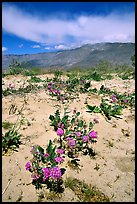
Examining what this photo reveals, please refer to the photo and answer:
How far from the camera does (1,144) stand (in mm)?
4375

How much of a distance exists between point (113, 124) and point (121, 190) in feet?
9.26

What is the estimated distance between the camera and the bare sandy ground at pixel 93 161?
11.3 ft

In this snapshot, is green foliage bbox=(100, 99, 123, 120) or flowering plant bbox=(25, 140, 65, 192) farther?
green foliage bbox=(100, 99, 123, 120)

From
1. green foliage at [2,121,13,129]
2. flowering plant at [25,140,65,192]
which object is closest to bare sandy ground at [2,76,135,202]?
flowering plant at [25,140,65,192]

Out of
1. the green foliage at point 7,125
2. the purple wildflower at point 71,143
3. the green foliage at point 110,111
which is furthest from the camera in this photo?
the green foliage at point 110,111

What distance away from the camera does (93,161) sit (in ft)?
14.1

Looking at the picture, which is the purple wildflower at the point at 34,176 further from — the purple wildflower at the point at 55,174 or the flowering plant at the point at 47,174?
the purple wildflower at the point at 55,174

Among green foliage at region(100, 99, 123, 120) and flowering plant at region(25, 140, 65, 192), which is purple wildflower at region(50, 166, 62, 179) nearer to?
flowering plant at region(25, 140, 65, 192)

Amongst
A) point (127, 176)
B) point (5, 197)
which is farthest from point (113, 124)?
point (5, 197)

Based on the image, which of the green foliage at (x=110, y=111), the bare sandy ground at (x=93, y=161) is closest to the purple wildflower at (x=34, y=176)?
the bare sandy ground at (x=93, y=161)

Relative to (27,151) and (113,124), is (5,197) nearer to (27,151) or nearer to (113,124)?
(27,151)

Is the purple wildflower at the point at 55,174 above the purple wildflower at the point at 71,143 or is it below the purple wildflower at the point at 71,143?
below

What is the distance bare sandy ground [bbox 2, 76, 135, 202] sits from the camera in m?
3.44

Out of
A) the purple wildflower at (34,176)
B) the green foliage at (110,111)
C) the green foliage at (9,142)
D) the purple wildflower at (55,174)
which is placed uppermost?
the green foliage at (110,111)
